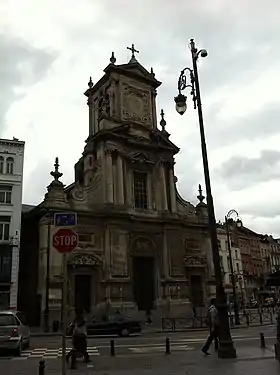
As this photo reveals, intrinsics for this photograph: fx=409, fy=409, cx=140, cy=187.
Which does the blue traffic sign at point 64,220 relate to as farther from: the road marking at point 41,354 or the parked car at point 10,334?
the parked car at point 10,334

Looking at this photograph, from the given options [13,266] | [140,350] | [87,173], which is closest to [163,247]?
[87,173]

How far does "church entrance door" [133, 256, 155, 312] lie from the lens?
118 ft

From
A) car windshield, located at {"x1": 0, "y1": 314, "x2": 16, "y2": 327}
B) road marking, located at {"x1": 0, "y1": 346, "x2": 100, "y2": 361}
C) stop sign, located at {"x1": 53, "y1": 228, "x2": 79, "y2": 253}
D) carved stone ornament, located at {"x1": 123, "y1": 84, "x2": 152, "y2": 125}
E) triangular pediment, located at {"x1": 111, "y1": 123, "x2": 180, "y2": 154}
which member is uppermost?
carved stone ornament, located at {"x1": 123, "y1": 84, "x2": 152, "y2": 125}

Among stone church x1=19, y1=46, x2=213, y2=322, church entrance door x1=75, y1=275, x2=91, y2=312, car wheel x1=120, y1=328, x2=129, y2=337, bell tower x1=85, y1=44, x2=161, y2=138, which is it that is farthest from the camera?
bell tower x1=85, y1=44, x2=161, y2=138

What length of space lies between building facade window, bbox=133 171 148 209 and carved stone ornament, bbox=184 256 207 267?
21.2 ft

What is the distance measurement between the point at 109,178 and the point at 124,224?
14.4 ft

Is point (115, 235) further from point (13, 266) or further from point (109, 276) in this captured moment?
point (13, 266)

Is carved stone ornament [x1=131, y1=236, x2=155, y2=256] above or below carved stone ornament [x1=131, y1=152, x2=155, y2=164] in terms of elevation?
below

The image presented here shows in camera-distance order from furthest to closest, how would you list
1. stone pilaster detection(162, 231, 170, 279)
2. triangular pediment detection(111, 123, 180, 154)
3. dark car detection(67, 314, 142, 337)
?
triangular pediment detection(111, 123, 180, 154)
stone pilaster detection(162, 231, 170, 279)
dark car detection(67, 314, 142, 337)

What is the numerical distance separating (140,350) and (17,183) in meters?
24.5

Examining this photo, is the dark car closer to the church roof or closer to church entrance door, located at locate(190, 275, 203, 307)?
church entrance door, located at locate(190, 275, 203, 307)

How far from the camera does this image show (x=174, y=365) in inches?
483

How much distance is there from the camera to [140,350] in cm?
1680

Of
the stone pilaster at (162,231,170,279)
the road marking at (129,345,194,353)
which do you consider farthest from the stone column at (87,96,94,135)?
the road marking at (129,345,194,353)
